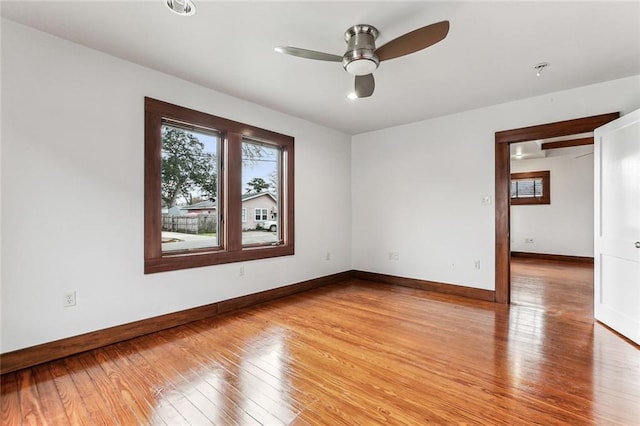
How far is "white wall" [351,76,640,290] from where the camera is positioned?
3.70 metres

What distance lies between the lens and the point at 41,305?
2.37 metres

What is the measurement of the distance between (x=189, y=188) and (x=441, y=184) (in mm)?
3557

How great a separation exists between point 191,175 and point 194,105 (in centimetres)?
79

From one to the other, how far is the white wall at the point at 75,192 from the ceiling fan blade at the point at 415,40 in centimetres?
222

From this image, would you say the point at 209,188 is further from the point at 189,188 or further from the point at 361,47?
the point at 361,47

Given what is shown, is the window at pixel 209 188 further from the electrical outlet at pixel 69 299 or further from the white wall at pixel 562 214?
the white wall at pixel 562 214

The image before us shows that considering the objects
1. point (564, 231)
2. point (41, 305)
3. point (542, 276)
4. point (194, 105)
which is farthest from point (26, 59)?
point (564, 231)

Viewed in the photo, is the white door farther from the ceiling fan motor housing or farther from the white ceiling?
the ceiling fan motor housing

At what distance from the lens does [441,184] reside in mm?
4590

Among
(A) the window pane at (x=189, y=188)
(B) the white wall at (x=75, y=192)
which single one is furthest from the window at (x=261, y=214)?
(B) the white wall at (x=75, y=192)

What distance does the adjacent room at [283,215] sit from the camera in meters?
2.04

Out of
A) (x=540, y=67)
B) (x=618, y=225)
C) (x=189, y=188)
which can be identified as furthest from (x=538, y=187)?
(x=189, y=188)

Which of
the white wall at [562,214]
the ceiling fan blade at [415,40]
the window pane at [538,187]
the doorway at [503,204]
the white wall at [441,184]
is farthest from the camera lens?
the window pane at [538,187]

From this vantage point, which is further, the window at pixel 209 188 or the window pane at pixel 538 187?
the window pane at pixel 538 187
